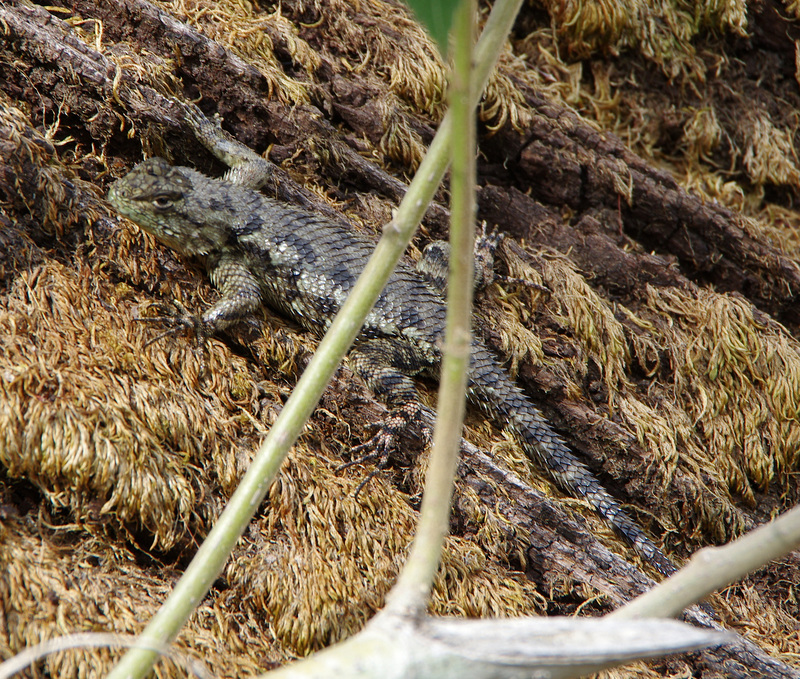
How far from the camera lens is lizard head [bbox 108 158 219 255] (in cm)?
368

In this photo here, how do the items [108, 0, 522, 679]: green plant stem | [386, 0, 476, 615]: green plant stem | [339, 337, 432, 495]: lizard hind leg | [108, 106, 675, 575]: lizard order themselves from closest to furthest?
[386, 0, 476, 615]: green plant stem, [108, 0, 522, 679]: green plant stem, [339, 337, 432, 495]: lizard hind leg, [108, 106, 675, 575]: lizard

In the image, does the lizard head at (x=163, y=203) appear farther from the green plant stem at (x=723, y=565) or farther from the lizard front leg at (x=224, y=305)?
the green plant stem at (x=723, y=565)

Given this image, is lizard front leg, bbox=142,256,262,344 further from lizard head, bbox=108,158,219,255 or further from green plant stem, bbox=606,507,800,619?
green plant stem, bbox=606,507,800,619

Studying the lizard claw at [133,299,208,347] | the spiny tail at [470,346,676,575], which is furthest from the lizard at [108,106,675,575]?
the lizard claw at [133,299,208,347]

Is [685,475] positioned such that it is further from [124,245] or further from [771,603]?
[124,245]

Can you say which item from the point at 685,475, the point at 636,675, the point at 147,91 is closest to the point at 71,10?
the point at 147,91

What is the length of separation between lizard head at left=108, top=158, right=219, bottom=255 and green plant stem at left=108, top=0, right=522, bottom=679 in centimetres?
243

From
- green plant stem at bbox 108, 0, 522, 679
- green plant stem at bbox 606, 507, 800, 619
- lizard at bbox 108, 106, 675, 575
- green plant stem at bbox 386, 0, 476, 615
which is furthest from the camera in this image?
lizard at bbox 108, 106, 675, 575

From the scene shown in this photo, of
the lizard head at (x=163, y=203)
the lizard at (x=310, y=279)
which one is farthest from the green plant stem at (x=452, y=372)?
the lizard head at (x=163, y=203)

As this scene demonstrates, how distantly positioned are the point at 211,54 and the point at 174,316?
2.03 metres

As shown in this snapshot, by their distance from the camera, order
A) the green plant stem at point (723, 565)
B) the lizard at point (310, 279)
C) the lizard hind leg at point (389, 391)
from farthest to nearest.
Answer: the lizard at point (310, 279) < the lizard hind leg at point (389, 391) < the green plant stem at point (723, 565)

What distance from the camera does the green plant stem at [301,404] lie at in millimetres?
1716

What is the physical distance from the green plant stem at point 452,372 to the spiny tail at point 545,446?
2.40 meters

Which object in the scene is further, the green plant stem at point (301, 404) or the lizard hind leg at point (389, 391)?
the lizard hind leg at point (389, 391)
